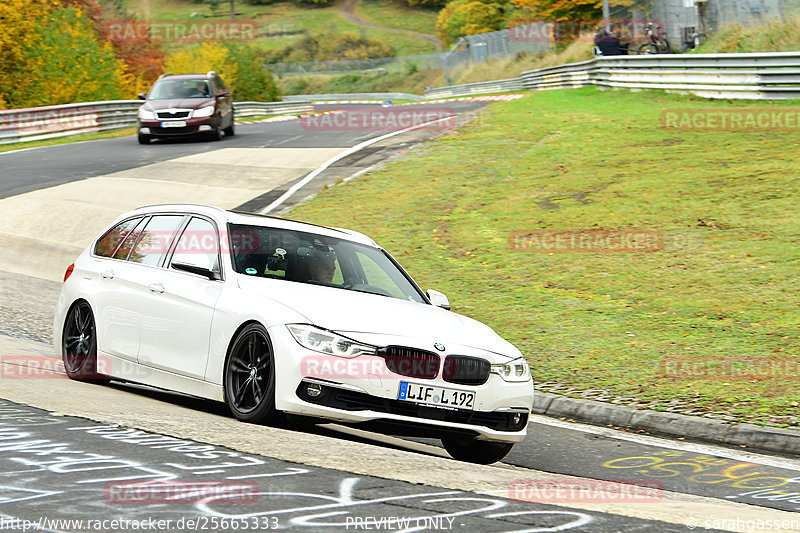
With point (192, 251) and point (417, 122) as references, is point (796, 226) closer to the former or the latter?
point (192, 251)

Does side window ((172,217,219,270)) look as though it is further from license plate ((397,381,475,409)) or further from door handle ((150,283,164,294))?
license plate ((397,381,475,409))

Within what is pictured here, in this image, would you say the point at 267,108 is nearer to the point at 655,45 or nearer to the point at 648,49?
the point at 648,49

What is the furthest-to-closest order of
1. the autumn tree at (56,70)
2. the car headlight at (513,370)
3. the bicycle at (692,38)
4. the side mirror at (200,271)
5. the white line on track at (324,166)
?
the autumn tree at (56,70), the bicycle at (692,38), the white line on track at (324,166), the side mirror at (200,271), the car headlight at (513,370)

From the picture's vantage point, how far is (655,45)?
41.8 meters

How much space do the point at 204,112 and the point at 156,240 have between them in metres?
22.0

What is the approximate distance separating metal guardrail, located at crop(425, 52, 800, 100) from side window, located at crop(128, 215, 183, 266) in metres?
19.1

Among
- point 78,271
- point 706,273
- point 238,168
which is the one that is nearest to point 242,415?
point 78,271

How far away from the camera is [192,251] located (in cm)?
809

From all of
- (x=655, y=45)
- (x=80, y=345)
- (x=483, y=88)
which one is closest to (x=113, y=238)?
(x=80, y=345)

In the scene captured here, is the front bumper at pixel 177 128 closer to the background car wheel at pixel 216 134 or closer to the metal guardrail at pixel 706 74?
the background car wheel at pixel 216 134

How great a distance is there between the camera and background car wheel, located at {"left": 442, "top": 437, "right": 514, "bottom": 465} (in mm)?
7328

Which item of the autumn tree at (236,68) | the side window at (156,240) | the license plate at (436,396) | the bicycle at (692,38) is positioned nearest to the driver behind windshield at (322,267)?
the side window at (156,240)

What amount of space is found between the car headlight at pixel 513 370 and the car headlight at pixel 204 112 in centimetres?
2392

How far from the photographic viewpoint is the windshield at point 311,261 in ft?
25.5
